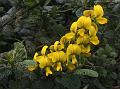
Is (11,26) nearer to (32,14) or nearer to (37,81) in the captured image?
(32,14)

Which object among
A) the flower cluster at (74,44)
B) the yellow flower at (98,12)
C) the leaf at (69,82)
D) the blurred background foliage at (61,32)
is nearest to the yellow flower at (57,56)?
the flower cluster at (74,44)

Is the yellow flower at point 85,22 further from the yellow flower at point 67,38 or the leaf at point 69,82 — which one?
the leaf at point 69,82

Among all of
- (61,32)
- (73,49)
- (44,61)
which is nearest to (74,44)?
(73,49)

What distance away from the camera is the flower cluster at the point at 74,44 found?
1860 mm

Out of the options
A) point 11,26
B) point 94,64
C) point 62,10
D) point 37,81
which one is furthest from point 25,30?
point 37,81

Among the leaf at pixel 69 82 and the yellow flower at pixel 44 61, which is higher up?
the yellow flower at pixel 44 61

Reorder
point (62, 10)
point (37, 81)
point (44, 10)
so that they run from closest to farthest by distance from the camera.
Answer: point (37, 81) → point (44, 10) → point (62, 10)

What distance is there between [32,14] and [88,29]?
94 cm

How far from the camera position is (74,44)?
1.88 metres

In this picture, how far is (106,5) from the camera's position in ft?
9.14

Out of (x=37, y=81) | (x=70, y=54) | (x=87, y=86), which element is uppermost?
(x=70, y=54)

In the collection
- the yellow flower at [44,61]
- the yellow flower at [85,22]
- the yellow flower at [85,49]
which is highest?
the yellow flower at [85,22]

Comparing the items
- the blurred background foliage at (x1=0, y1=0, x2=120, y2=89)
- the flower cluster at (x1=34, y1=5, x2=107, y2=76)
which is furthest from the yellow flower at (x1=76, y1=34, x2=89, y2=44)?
the blurred background foliage at (x1=0, y1=0, x2=120, y2=89)

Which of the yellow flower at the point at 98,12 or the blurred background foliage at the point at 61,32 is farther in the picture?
the blurred background foliage at the point at 61,32
